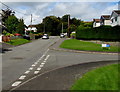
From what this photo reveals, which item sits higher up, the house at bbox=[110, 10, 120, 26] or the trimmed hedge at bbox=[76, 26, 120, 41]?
the house at bbox=[110, 10, 120, 26]

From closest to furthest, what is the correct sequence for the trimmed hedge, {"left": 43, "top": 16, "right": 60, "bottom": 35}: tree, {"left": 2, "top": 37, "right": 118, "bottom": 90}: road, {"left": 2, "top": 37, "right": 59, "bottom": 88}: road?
{"left": 2, "top": 37, "right": 59, "bottom": 88}: road → {"left": 2, "top": 37, "right": 118, "bottom": 90}: road → the trimmed hedge → {"left": 43, "top": 16, "right": 60, "bottom": 35}: tree

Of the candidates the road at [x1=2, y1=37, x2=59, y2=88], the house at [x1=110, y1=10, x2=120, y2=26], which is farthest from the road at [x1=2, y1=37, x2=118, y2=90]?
the house at [x1=110, y1=10, x2=120, y2=26]

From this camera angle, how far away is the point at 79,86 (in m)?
6.96

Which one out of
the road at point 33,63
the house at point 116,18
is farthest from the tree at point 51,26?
the road at point 33,63

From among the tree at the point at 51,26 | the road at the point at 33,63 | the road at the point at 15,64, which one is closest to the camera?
the road at the point at 15,64

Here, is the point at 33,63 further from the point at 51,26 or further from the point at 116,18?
the point at 51,26

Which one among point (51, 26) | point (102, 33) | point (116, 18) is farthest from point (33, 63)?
point (51, 26)

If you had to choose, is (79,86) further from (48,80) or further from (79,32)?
(79,32)

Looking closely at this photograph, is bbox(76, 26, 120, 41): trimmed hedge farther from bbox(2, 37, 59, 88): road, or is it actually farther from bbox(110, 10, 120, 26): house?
bbox(2, 37, 59, 88): road

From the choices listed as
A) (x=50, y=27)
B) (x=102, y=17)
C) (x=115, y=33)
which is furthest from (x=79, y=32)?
(x=50, y=27)

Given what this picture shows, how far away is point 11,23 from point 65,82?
6010 centimetres

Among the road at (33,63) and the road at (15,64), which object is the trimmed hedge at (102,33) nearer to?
the road at (33,63)

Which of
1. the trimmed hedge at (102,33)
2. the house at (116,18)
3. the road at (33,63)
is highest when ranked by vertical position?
the house at (116,18)

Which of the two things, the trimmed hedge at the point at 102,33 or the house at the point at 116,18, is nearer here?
the trimmed hedge at the point at 102,33
